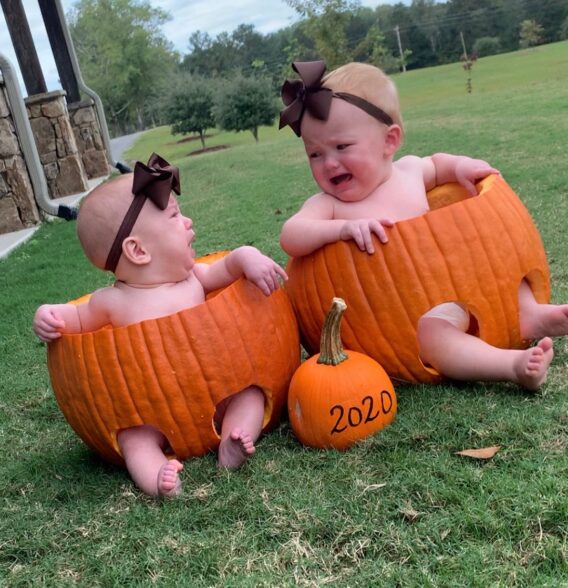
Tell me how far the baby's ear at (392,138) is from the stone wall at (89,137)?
12.7 meters

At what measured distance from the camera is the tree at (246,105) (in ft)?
94.0

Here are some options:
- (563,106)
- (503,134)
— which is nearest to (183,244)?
(503,134)

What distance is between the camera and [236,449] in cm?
227

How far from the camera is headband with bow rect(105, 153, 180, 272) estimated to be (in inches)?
93.8

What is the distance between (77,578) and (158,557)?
0.72 ft

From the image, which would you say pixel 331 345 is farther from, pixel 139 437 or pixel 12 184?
pixel 12 184

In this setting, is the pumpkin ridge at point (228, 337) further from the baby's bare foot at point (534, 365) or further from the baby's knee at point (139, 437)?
the baby's bare foot at point (534, 365)

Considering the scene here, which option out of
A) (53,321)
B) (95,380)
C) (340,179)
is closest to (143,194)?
(53,321)

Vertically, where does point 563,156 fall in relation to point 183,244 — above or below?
below

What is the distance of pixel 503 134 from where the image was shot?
1100cm

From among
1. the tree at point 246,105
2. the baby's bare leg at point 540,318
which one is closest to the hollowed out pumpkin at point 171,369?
the baby's bare leg at point 540,318

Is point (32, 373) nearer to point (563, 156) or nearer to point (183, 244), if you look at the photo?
point (183, 244)

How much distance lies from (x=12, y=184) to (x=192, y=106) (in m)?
24.6

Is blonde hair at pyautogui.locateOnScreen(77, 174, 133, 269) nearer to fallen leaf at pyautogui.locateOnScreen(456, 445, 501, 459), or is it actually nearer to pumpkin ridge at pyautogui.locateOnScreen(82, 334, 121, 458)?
pumpkin ridge at pyautogui.locateOnScreen(82, 334, 121, 458)
